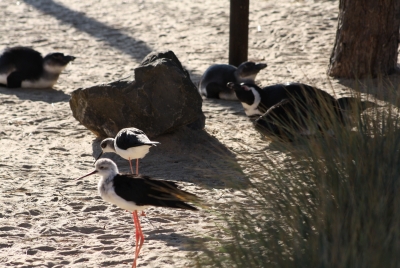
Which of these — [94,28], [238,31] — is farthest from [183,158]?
[94,28]

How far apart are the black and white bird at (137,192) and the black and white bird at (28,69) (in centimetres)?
467

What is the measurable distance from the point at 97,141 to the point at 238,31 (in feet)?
10.9

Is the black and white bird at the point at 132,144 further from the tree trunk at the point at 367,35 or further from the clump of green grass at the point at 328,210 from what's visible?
the tree trunk at the point at 367,35

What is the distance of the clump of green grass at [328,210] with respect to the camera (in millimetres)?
3105

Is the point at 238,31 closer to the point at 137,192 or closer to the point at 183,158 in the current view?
the point at 183,158

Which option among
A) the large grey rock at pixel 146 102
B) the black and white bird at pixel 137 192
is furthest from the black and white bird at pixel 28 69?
the black and white bird at pixel 137 192

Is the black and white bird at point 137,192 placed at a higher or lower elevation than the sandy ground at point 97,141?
higher

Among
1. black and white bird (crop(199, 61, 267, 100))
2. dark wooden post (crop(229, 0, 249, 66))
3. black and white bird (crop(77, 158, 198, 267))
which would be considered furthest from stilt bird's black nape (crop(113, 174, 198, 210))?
dark wooden post (crop(229, 0, 249, 66))

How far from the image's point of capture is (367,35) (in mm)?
9016

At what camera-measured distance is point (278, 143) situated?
171 inches

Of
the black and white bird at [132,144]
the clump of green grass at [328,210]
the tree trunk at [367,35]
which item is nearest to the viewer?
the clump of green grass at [328,210]

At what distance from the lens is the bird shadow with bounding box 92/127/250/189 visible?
20.2ft

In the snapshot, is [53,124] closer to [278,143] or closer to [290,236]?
[278,143]

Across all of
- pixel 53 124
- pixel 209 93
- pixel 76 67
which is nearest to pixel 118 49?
pixel 76 67
